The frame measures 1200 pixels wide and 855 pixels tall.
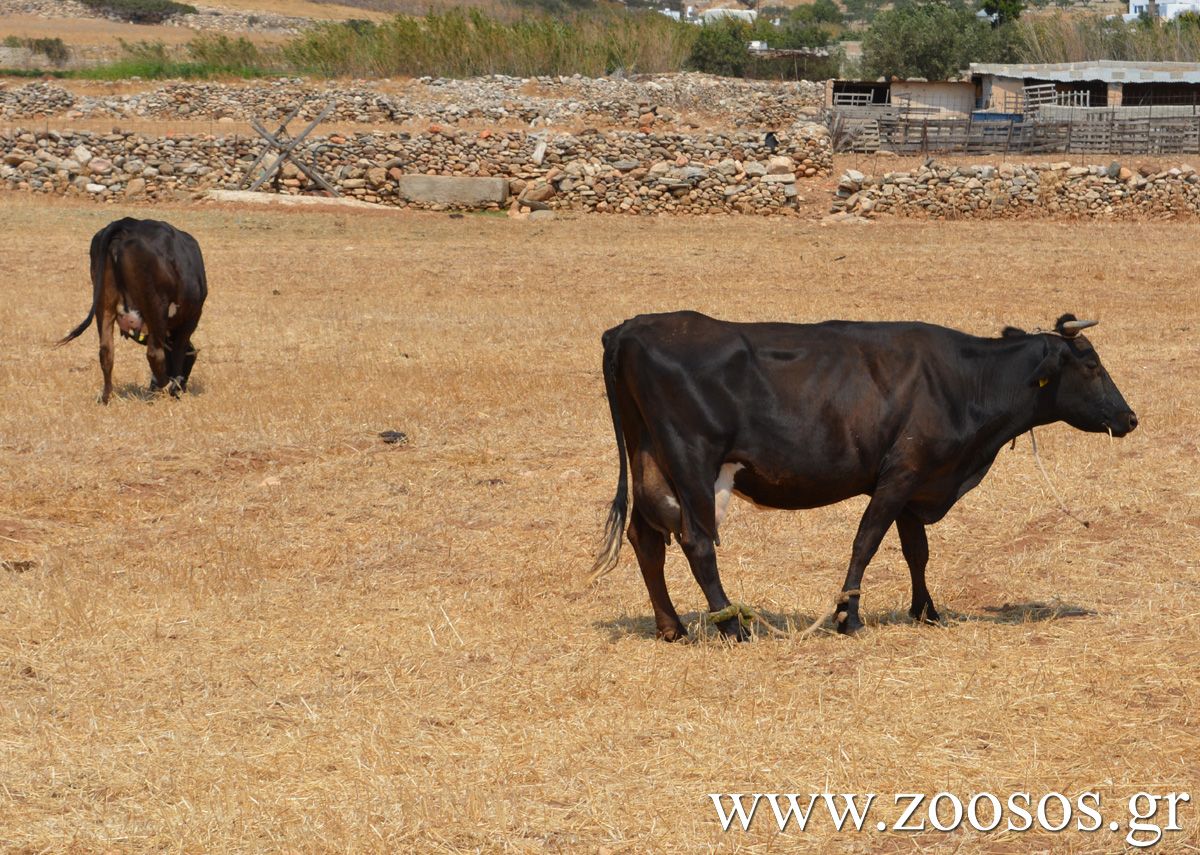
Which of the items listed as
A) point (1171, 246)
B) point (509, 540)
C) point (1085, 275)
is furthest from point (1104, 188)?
point (509, 540)

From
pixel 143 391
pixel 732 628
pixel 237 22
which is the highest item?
pixel 237 22

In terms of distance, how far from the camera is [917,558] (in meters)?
7.60

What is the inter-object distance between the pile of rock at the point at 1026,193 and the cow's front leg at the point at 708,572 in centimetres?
2463

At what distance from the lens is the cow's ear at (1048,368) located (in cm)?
755

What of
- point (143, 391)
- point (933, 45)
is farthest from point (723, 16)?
point (143, 391)

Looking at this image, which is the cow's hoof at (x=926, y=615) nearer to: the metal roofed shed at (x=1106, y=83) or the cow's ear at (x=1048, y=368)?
the cow's ear at (x=1048, y=368)

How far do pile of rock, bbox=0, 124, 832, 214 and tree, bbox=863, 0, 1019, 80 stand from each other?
28.9 meters

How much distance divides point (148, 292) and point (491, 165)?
20.7 m

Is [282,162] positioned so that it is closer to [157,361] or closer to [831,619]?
A: [157,361]

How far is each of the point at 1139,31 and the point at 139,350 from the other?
48.8 metres

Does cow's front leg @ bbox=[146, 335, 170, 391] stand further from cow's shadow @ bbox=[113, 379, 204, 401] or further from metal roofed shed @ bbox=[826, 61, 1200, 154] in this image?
metal roofed shed @ bbox=[826, 61, 1200, 154]

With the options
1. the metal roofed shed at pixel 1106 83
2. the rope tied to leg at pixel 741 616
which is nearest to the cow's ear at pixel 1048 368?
the rope tied to leg at pixel 741 616

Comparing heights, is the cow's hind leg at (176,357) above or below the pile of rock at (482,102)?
below

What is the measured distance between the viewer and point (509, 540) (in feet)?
30.5
